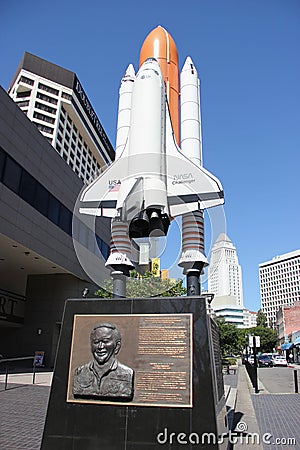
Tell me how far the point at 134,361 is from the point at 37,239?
1752 cm

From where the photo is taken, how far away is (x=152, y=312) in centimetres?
647

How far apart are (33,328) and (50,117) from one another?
53554 millimetres

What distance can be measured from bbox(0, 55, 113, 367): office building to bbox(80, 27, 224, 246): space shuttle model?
1014 centimetres

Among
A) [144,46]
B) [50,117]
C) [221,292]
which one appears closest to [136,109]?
[144,46]

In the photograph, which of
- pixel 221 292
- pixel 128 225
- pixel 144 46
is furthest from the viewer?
pixel 221 292

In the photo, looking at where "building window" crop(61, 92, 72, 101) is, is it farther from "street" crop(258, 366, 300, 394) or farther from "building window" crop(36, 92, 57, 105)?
"street" crop(258, 366, 300, 394)

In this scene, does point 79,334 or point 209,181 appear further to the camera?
point 209,181

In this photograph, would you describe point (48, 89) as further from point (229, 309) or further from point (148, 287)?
point (229, 309)

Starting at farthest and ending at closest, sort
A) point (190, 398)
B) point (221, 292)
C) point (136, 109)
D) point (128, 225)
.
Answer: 1. point (221, 292)
2. point (136, 109)
3. point (128, 225)
4. point (190, 398)

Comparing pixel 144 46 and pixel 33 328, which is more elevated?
pixel 144 46

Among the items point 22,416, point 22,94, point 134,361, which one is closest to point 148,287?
point 22,416

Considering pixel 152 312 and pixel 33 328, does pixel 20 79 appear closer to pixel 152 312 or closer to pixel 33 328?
pixel 33 328

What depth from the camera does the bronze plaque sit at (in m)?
5.87

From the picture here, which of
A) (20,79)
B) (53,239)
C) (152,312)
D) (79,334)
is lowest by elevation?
(79,334)
